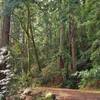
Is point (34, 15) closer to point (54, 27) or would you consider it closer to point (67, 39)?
point (54, 27)

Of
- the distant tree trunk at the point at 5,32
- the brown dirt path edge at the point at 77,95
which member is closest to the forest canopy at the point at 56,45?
the distant tree trunk at the point at 5,32

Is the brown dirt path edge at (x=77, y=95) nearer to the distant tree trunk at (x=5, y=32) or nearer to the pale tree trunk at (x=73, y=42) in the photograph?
the pale tree trunk at (x=73, y=42)

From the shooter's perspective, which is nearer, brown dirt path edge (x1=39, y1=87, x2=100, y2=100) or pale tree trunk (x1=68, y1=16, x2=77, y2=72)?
brown dirt path edge (x1=39, y1=87, x2=100, y2=100)

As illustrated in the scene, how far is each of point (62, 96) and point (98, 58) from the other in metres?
2.14

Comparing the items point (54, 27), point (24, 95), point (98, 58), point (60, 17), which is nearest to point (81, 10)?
point (60, 17)

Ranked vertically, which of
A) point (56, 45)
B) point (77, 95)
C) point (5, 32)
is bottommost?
point (77, 95)

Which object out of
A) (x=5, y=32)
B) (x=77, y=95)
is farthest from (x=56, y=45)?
(x=77, y=95)

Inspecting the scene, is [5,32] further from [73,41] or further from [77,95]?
[77,95]

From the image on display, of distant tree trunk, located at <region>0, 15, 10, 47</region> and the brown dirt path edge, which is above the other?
distant tree trunk, located at <region>0, 15, 10, 47</region>

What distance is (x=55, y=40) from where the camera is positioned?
38.2 ft

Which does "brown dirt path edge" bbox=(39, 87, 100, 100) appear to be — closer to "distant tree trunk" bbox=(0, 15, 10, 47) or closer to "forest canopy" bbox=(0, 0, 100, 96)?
"forest canopy" bbox=(0, 0, 100, 96)

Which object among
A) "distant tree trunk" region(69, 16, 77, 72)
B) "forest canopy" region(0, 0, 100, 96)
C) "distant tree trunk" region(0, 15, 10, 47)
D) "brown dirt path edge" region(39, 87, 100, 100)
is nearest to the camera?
"brown dirt path edge" region(39, 87, 100, 100)

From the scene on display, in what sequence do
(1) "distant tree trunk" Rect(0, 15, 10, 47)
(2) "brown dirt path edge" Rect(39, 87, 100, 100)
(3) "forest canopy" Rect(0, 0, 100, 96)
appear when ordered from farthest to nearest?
(1) "distant tree trunk" Rect(0, 15, 10, 47), (3) "forest canopy" Rect(0, 0, 100, 96), (2) "brown dirt path edge" Rect(39, 87, 100, 100)

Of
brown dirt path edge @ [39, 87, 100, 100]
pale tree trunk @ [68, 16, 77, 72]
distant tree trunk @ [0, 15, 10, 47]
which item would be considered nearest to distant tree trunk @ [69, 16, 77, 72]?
pale tree trunk @ [68, 16, 77, 72]
